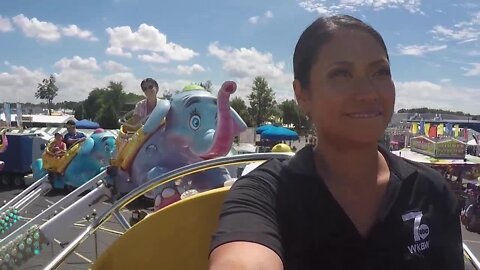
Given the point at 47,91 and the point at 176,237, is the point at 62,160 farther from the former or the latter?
the point at 47,91

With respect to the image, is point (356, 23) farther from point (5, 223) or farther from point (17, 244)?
point (5, 223)

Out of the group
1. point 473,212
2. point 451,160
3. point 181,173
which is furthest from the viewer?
point 451,160

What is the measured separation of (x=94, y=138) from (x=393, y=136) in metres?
16.5

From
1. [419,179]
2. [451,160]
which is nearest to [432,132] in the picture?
[451,160]

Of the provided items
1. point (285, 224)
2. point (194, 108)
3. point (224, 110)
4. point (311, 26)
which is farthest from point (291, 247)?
point (194, 108)

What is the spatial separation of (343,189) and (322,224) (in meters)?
0.11

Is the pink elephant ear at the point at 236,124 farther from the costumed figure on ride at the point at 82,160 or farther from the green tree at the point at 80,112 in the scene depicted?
the green tree at the point at 80,112

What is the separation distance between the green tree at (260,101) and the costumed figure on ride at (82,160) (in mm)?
25752

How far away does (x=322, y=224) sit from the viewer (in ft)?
3.16

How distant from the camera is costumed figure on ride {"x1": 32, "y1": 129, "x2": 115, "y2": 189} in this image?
802cm

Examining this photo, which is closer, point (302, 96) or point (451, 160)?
point (302, 96)

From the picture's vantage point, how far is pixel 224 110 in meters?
5.30

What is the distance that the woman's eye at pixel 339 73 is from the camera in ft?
3.21

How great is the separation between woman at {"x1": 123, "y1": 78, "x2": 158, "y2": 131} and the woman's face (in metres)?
5.21
